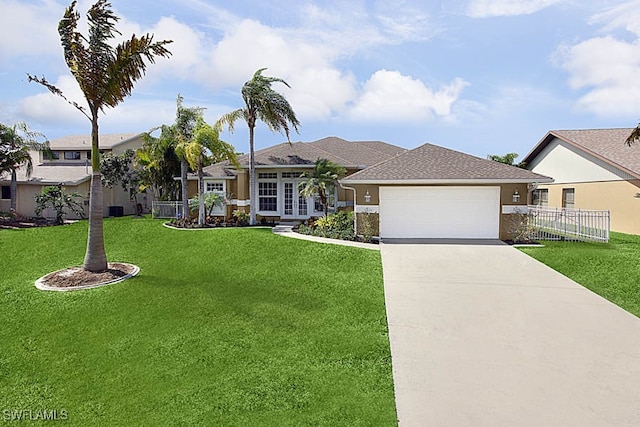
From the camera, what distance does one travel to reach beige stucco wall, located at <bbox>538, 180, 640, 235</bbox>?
17.0m

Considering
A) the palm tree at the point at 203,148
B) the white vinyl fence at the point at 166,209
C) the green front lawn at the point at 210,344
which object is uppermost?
the palm tree at the point at 203,148

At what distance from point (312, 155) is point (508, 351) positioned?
1508cm

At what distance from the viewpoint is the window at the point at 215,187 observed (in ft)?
65.1

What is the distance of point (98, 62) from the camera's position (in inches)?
421

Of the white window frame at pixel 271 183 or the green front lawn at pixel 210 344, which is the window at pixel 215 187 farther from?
the green front lawn at pixel 210 344

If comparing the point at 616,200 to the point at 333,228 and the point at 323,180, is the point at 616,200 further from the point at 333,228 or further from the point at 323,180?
the point at 323,180

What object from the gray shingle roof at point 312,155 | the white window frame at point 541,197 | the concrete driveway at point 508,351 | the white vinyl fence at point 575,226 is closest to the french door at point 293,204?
the gray shingle roof at point 312,155

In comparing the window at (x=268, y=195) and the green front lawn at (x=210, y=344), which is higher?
the window at (x=268, y=195)

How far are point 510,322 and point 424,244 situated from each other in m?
6.96

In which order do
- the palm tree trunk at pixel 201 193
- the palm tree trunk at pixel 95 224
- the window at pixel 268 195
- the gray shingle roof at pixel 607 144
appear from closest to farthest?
the palm tree trunk at pixel 95 224
the palm tree trunk at pixel 201 193
the gray shingle roof at pixel 607 144
the window at pixel 268 195

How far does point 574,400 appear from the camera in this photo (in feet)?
15.1

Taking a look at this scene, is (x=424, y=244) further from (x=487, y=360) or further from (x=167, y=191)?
(x=167, y=191)

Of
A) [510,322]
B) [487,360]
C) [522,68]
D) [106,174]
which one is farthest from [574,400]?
[106,174]

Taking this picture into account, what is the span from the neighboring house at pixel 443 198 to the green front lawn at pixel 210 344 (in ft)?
11.9
